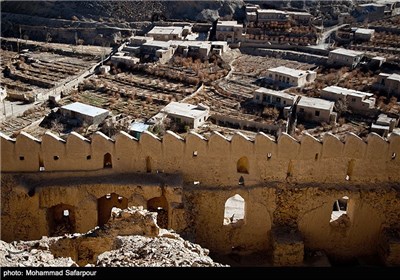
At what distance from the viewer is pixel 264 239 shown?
1748cm

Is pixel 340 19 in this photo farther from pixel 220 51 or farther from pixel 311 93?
pixel 311 93

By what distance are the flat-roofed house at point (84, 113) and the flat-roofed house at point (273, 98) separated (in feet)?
39.8

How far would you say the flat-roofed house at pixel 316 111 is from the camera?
131 ft

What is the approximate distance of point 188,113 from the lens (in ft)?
130

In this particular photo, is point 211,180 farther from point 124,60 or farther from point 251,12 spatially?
point 251,12

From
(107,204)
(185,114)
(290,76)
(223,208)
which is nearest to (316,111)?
(290,76)

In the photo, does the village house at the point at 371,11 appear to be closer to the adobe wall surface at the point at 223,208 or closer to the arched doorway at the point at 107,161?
the adobe wall surface at the point at 223,208

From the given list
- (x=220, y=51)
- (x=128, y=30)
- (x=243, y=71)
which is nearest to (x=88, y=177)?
(x=243, y=71)

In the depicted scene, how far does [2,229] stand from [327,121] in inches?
1115

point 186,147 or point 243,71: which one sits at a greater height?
point 186,147

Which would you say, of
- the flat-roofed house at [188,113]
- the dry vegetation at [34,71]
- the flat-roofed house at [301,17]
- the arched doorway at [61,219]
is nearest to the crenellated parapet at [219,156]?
the arched doorway at [61,219]

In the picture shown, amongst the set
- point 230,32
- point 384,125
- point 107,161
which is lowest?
point 384,125

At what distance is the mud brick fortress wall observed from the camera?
16.3 meters

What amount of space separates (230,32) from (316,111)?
23.0m
